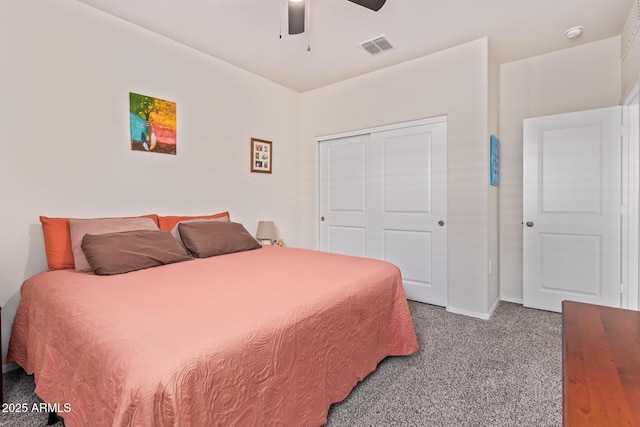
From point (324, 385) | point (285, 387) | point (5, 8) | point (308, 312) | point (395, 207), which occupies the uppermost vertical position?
point (5, 8)

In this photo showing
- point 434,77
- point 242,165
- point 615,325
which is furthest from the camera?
point 242,165

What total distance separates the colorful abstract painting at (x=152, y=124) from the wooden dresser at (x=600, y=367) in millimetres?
3046

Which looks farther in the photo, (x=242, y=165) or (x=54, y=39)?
(x=242, y=165)

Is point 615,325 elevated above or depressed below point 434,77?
below

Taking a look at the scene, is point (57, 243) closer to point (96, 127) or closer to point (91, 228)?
point (91, 228)

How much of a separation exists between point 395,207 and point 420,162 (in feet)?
1.85

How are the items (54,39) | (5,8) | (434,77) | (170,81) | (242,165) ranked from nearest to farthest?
(5,8)
(54,39)
(170,81)
(434,77)
(242,165)

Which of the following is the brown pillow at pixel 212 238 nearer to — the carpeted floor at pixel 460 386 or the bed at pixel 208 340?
the bed at pixel 208 340

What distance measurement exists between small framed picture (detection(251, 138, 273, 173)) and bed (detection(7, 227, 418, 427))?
1820mm

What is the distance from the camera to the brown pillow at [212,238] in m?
2.55

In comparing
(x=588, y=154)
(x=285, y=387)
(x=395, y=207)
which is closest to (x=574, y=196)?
(x=588, y=154)

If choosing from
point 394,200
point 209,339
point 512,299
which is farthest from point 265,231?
point 512,299

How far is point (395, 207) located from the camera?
3596mm

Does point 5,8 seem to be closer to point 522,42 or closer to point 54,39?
point 54,39
